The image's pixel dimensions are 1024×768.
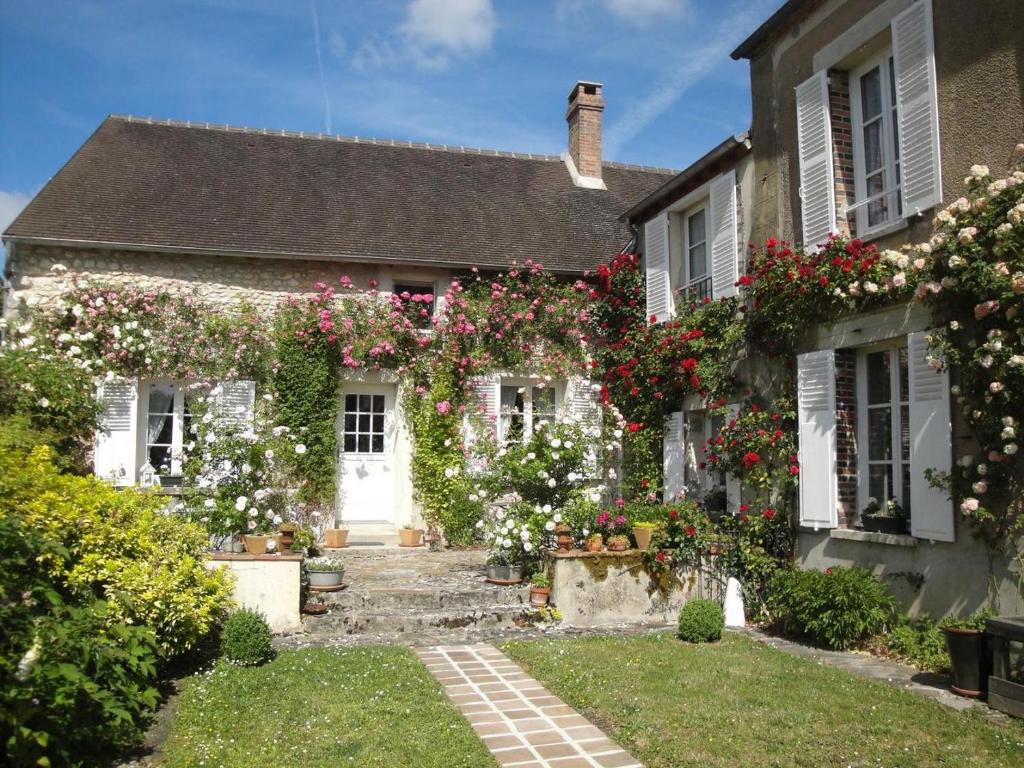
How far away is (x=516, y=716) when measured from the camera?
5.02 metres

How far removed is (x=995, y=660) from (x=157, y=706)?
527cm

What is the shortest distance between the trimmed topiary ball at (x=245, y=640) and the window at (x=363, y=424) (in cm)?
554

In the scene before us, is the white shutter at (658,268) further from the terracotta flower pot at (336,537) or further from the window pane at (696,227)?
the terracotta flower pot at (336,537)

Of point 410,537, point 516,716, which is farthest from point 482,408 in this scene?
point 516,716

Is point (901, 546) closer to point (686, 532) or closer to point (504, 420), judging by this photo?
point (686, 532)

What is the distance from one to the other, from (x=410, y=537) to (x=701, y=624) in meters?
5.21

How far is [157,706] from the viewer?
513 centimetres

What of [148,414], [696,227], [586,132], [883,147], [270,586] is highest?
[586,132]

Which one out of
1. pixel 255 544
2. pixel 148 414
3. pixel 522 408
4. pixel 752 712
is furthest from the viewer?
pixel 522 408

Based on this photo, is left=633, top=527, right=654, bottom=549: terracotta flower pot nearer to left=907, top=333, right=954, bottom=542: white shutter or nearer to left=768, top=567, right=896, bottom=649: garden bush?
left=768, top=567, right=896, bottom=649: garden bush

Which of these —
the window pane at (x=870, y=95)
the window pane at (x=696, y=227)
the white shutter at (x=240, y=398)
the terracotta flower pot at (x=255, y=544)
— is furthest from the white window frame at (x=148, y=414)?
the window pane at (x=870, y=95)

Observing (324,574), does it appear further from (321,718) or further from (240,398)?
(240,398)

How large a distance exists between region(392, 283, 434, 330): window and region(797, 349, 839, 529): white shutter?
5.60 metres

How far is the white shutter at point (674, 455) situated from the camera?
10.0 m
